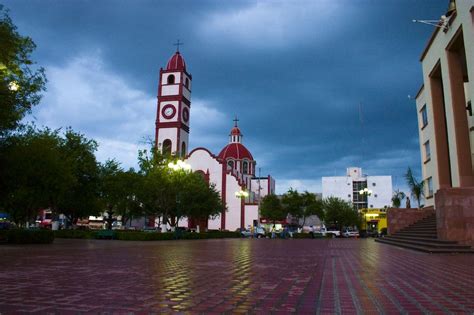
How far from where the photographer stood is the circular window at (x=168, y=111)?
65500mm

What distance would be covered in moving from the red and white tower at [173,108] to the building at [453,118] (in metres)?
43.7

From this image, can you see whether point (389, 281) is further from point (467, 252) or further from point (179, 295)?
point (467, 252)

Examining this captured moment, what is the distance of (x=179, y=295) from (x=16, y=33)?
54.7ft

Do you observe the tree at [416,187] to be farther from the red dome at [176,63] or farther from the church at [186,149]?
the red dome at [176,63]

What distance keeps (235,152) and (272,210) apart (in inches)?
817

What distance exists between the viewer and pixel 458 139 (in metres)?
21.6

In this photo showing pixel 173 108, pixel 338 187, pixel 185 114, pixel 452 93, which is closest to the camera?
pixel 452 93

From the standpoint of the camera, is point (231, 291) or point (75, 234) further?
point (75, 234)

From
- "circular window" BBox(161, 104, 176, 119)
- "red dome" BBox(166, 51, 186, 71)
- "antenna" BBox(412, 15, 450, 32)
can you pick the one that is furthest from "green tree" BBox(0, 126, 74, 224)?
"red dome" BBox(166, 51, 186, 71)

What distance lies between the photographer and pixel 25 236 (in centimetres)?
2120

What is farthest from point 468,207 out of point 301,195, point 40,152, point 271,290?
point 301,195

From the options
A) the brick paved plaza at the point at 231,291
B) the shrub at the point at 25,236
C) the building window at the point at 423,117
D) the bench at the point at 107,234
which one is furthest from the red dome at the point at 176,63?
the brick paved plaza at the point at 231,291

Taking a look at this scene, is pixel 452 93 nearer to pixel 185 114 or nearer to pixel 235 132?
pixel 185 114

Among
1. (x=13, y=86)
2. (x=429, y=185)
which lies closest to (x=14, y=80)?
(x=13, y=86)
